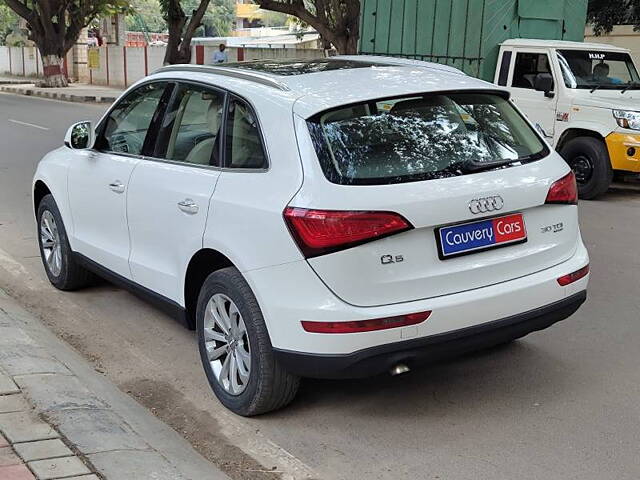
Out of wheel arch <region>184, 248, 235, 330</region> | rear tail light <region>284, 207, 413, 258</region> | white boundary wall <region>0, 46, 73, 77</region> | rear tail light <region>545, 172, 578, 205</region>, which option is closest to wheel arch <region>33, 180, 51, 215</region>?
wheel arch <region>184, 248, 235, 330</region>

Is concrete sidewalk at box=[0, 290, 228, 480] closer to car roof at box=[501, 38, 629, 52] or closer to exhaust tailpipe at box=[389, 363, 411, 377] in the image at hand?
exhaust tailpipe at box=[389, 363, 411, 377]

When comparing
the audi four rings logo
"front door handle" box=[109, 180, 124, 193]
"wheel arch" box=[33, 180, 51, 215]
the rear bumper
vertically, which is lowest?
the rear bumper

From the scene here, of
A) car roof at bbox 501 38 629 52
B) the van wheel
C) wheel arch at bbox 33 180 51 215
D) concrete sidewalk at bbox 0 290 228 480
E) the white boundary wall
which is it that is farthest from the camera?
the white boundary wall

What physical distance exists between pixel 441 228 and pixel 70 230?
10.1 feet

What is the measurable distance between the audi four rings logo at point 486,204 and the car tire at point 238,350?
1.10m

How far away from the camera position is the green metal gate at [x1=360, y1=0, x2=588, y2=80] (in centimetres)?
1157

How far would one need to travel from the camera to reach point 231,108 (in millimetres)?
4266

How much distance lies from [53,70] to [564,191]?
34.9 metres

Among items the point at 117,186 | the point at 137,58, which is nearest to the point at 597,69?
the point at 117,186

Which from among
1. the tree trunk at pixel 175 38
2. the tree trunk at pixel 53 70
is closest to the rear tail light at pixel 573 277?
the tree trunk at pixel 175 38

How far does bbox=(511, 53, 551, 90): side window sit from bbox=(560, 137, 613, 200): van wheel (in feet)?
3.41

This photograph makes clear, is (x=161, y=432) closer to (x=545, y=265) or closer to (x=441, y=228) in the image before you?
(x=441, y=228)

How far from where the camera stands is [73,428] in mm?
3486

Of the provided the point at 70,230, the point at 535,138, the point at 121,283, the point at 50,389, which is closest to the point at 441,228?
the point at 535,138
